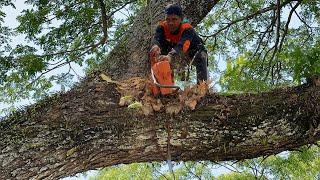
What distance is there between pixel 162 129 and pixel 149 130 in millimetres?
88

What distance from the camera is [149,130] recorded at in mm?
3445

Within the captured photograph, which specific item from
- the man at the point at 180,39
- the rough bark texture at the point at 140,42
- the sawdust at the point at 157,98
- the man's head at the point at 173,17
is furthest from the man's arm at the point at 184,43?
the sawdust at the point at 157,98

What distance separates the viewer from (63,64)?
563cm

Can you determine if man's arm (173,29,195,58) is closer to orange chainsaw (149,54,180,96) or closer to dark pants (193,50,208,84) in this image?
dark pants (193,50,208,84)

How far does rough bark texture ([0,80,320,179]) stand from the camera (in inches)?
130

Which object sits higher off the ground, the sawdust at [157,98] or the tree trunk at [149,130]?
the sawdust at [157,98]

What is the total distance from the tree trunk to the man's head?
1.12 metres

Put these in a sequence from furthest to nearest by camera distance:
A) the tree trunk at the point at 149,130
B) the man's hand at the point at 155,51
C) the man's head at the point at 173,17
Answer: the man's head at the point at 173,17 → the man's hand at the point at 155,51 → the tree trunk at the point at 149,130

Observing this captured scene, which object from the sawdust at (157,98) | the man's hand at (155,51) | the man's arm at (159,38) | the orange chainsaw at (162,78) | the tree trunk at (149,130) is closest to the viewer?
the tree trunk at (149,130)

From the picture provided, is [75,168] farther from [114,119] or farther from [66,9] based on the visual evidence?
[66,9]

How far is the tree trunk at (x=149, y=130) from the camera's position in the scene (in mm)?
3273

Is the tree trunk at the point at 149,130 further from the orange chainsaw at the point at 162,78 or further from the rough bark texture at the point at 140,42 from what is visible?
the rough bark texture at the point at 140,42

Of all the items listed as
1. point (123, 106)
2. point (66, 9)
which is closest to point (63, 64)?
point (66, 9)

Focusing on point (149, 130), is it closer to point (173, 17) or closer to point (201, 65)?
point (201, 65)
